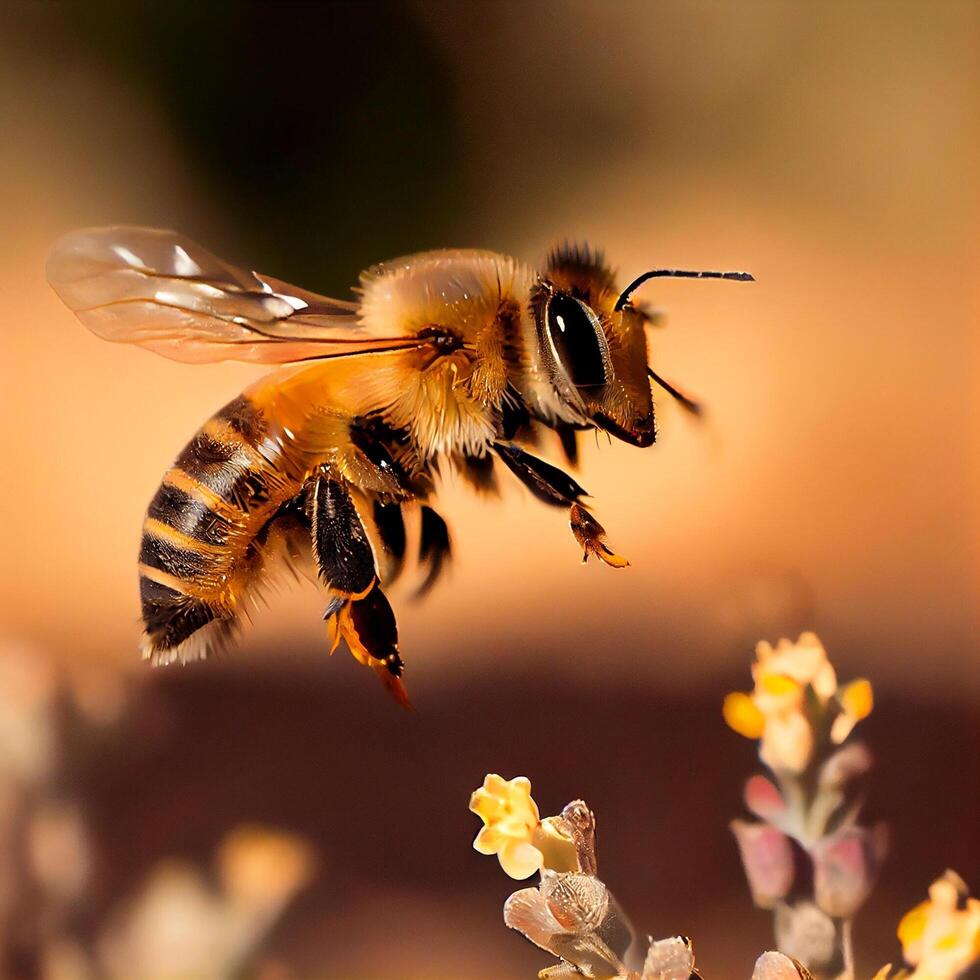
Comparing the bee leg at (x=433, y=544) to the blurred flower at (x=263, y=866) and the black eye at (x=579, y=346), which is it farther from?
the blurred flower at (x=263, y=866)

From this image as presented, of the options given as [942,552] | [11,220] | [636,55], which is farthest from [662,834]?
[11,220]

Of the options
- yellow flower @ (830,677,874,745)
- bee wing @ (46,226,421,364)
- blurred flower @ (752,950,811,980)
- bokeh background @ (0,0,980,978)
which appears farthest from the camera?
bokeh background @ (0,0,980,978)

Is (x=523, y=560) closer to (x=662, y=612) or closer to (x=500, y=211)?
(x=662, y=612)

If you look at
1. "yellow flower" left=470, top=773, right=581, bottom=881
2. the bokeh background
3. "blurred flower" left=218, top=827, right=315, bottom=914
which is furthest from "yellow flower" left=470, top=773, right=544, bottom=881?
"blurred flower" left=218, top=827, right=315, bottom=914

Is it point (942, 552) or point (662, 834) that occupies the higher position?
point (942, 552)

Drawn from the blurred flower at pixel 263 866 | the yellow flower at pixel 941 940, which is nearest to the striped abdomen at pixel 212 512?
the yellow flower at pixel 941 940

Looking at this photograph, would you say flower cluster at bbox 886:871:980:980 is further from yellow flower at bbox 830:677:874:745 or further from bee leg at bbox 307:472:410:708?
bee leg at bbox 307:472:410:708
